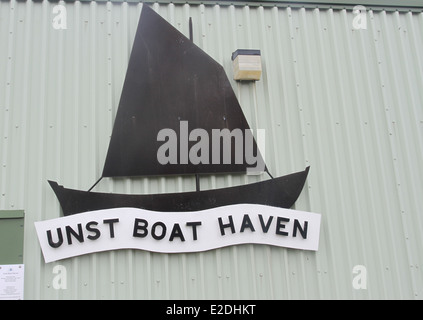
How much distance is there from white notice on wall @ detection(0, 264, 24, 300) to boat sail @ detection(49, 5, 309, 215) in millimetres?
669

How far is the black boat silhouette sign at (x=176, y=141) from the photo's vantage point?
189 inches

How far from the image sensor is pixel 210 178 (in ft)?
16.5

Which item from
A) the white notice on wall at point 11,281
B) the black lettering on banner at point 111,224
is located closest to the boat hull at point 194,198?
the black lettering on banner at point 111,224

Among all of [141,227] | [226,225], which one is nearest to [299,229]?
[226,225]

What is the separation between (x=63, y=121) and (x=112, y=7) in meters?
1.34

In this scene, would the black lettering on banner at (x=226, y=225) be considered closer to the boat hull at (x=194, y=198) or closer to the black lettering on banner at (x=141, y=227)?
the boat hull at (x=194, y=198)

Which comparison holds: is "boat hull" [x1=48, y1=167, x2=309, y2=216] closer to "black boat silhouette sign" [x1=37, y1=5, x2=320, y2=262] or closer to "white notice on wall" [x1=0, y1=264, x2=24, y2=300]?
"black boat silhouette sign" [x1=37, y1=5, x2=320, y2=262]

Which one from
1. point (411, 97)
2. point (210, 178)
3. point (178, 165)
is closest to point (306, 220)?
point (210, 178)

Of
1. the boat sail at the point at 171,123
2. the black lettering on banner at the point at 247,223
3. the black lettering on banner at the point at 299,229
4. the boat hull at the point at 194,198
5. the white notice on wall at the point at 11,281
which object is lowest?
the white notice on wall at the point at 11,281

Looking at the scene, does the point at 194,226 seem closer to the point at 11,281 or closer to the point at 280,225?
the point at 280,225

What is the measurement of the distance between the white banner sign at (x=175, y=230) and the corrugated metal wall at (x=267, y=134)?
105mm

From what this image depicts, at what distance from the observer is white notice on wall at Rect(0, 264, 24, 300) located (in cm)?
455

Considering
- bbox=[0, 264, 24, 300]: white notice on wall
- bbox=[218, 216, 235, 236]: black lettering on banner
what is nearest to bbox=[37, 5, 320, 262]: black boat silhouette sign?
bbox=[218, 216, 235, 236]: black lettering on banner

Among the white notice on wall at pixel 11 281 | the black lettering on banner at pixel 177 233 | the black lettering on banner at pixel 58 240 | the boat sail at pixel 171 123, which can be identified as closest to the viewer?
the white notice on wall at pixel 11 281
